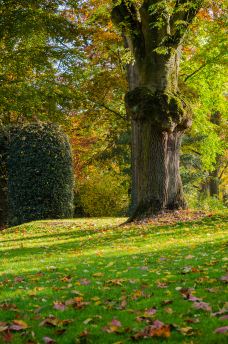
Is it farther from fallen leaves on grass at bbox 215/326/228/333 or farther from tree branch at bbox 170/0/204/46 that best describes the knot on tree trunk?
fallen leaves on grass at bbox 215/326/228/333

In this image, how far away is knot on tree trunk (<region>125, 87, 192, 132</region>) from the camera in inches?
599

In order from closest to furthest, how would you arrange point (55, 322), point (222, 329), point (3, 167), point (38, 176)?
point (222, 329) < point (55, 322) < point (38, 176) < point (3, 167)

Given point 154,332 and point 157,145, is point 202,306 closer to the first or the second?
point 154,332

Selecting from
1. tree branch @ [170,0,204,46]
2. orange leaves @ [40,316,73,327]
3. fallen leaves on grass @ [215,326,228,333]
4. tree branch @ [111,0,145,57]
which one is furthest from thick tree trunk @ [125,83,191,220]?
fallen leaves on grass @ [215,326,228,333]

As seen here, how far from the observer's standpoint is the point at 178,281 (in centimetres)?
693

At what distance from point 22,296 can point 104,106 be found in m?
19.7

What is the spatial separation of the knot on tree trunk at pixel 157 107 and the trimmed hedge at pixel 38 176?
23.7 feet

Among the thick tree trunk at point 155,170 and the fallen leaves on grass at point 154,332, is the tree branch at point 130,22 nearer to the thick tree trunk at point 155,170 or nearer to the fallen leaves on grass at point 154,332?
the thick tree trunk at point 155,170

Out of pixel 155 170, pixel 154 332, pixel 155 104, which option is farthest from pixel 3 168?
pixel 154 332

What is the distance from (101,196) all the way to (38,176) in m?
5.12

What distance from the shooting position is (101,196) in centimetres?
2583

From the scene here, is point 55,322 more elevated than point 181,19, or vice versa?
point 181,19

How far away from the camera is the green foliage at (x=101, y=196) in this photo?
2570 cm

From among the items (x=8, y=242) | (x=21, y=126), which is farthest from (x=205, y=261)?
(x=21, y=126)
